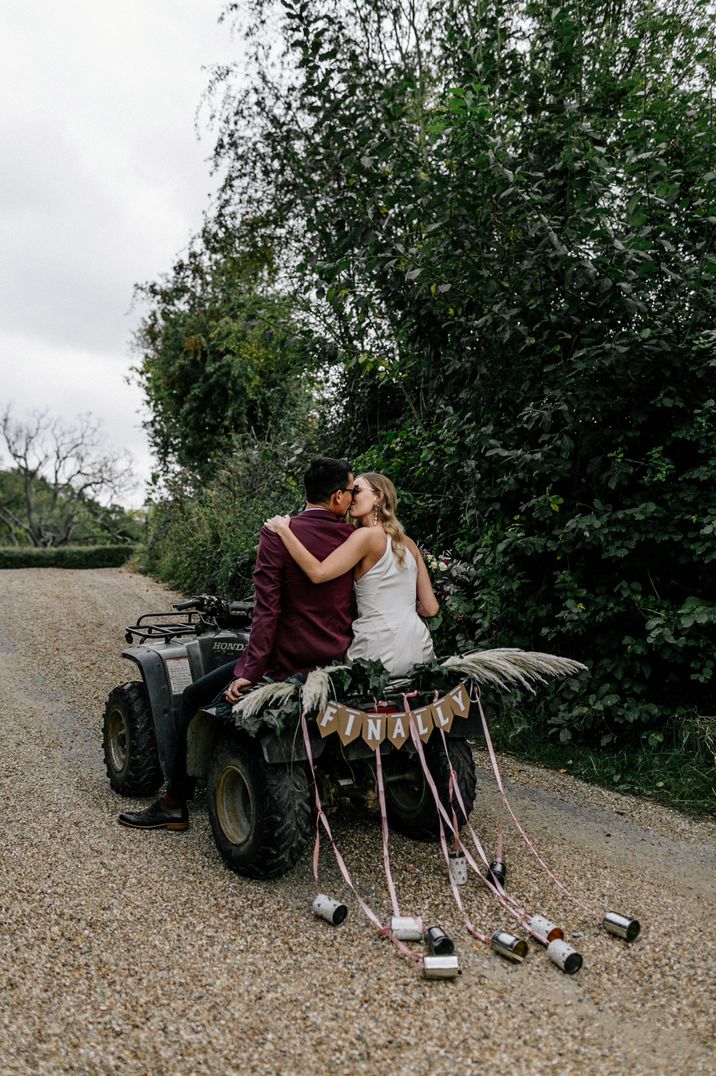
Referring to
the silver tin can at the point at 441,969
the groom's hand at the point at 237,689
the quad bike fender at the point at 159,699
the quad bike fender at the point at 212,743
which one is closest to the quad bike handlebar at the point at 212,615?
the quad bike fender at the point at 159,699

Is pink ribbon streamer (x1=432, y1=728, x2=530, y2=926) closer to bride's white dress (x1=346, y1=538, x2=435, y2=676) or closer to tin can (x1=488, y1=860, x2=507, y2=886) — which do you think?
tin can (x1=488, y1=860, x2=507, y2=886)

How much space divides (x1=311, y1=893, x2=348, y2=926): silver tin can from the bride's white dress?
2.93ft

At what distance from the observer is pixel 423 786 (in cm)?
363

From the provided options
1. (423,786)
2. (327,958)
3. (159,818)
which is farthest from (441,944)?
(159,818)

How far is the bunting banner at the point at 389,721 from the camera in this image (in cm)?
303

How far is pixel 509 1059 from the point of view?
218 centimetres

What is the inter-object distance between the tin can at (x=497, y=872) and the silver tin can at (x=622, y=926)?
46 centimetres

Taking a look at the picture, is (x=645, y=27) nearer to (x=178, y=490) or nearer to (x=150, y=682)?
(x=150, y=682)

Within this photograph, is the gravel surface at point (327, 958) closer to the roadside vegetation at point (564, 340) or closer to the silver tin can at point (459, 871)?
the silver tin can at point (459, 871)

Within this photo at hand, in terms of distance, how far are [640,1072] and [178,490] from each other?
48.7ft

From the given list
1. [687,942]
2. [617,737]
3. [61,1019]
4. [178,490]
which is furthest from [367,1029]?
[178,490]

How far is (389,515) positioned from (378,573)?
265 mm

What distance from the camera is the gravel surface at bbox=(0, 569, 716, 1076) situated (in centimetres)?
222

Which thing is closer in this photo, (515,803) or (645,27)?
(515,803)
